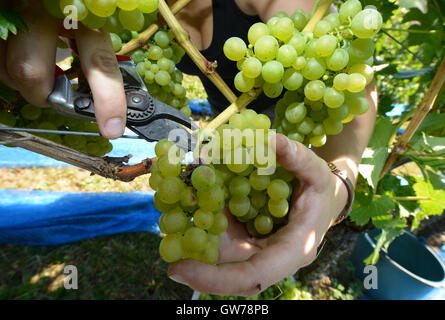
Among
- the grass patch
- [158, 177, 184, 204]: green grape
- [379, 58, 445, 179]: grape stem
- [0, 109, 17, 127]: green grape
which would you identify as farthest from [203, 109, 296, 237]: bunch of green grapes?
the grass patch

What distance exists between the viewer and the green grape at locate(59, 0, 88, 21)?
447 mm

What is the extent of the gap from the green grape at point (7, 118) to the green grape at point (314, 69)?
0.63 metres

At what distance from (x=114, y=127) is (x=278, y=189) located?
1.18ft

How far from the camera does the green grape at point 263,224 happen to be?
0.72m

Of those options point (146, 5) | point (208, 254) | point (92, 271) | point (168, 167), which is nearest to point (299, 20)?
point (146, 5)

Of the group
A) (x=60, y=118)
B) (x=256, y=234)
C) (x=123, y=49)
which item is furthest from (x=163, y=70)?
(x=256, y=234)

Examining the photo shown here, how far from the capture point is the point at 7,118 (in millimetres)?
626

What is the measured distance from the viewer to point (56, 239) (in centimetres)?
187

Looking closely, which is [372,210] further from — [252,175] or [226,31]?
[226,31]

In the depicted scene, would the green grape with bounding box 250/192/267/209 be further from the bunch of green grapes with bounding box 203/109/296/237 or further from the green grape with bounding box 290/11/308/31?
the green grape with bounding box 290/11/308/31

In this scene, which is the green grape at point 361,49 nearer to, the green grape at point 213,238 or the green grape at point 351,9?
the green grape at point 351,9

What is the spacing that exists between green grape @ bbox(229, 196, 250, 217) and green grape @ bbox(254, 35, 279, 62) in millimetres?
307

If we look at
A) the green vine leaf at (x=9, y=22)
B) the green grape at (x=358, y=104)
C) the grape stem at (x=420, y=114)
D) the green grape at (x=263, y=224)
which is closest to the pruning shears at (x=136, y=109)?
the green vine leaf at (x=9, y=22)
